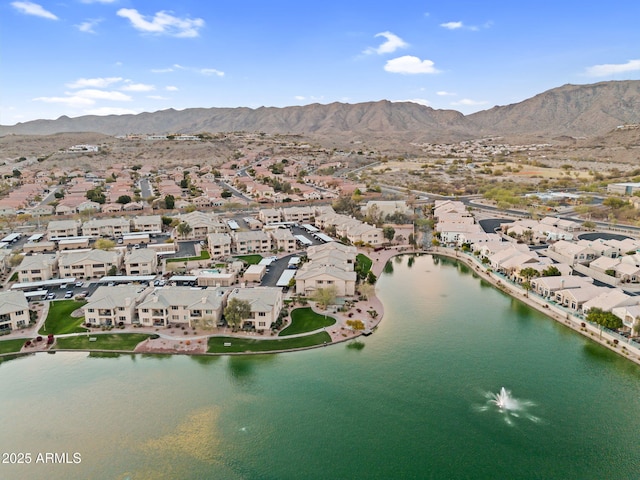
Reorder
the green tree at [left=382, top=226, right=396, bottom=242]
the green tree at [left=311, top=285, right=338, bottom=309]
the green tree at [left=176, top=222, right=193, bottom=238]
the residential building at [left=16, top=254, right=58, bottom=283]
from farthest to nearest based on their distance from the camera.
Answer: the green tree at [left=382, top=226, right=396, bottom=242]
the green tree at [left=176, top=222, right=193, bottom=238]
the residential building at [left=16, top=254, right=58, bottom=283]
the green tree at [left=311, top=285, right=338, bottom=309]

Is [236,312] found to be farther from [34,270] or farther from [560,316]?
[560,316]

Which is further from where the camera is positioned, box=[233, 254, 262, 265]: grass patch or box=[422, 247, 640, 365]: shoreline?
box=[233, 254, 262, 265]: grass patch

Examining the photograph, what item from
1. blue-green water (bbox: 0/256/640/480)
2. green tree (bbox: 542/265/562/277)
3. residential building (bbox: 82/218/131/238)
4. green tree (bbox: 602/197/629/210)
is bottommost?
blue-green water (bbox: 0/256/640/480)

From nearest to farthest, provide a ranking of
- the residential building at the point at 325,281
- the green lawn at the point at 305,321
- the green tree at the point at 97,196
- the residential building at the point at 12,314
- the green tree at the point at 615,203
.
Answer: the green lawn at the point at 305,321 < the residential building at the point at 12,314 < the residential building at the point at 325,281 < the green tree at the point at 615,203 < the green tree at the point at 97,196

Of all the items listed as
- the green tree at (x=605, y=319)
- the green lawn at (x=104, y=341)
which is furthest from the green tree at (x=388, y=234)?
the green lawn at (x=104, y=341)

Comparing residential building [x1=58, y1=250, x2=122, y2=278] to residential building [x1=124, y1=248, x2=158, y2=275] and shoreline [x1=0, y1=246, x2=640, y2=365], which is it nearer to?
residential building [x1=124, y1=248, x2=158, y2=275]

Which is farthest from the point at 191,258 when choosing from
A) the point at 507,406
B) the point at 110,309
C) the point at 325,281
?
the point at 507,406

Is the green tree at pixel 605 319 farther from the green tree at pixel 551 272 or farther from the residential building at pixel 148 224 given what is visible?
the residential building at pixel 148 224

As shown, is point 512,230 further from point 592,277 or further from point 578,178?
point 578,178

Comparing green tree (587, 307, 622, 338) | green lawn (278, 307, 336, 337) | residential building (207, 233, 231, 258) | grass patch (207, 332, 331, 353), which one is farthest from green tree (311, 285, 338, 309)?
green tree (587, 307, 622, 338)
